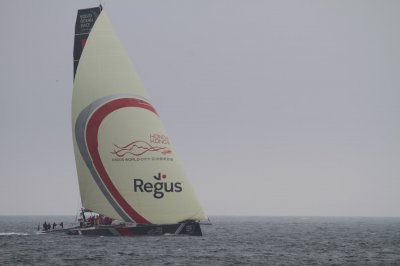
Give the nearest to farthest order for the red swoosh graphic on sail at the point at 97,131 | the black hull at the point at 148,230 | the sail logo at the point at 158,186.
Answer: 1. the black hull at the point at 148,230
2. the sail logo at the point at 158,186
3. the red swoosh graphic on sail at the point at 97,131

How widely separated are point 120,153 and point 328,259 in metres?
19.4

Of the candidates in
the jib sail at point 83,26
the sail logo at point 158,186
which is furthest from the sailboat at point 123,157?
the jib sail at point 83,26

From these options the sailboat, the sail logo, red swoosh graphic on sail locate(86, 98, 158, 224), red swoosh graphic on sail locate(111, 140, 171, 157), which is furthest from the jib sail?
the sail logo

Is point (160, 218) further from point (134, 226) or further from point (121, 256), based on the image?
point (121, 256)

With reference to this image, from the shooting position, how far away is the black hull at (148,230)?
174ft

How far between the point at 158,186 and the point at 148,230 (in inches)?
149

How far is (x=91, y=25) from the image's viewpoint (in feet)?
196

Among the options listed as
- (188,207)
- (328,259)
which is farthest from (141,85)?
(328,259)

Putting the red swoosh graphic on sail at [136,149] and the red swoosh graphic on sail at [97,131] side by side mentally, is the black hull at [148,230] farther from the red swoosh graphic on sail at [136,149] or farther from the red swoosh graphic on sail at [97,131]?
the red swoosh graphic on sail at [136,149]

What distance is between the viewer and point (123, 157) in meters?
54.4

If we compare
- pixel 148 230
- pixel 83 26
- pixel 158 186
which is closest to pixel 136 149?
pixel 158 186

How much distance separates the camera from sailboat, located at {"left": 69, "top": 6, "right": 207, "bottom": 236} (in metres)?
53.7

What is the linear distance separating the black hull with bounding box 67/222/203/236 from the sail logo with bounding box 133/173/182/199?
268 cm

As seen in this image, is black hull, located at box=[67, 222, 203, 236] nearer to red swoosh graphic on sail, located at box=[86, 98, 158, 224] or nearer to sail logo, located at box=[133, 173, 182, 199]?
red swoosh graphic on sail, located at box=[86, 98, 158, 224]
